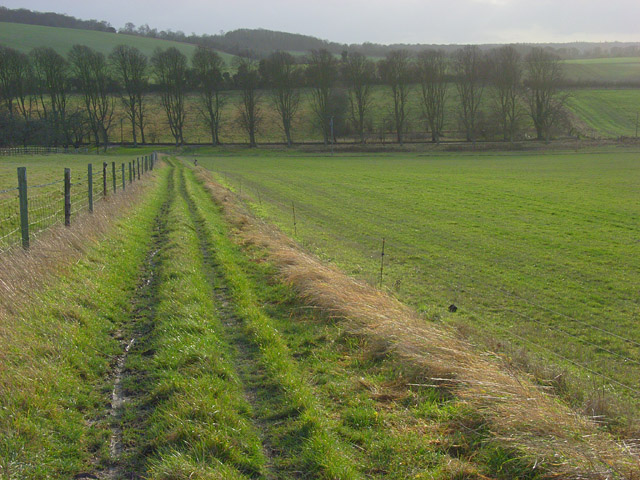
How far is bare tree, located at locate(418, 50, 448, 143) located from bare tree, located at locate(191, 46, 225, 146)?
3511cm

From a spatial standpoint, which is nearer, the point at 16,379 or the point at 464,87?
the point at 16,379

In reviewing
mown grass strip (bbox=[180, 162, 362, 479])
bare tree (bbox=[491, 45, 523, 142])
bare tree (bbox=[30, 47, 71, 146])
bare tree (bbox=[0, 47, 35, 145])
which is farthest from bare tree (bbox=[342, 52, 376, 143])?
mown grass strip (bbox=[180, 162, 362, 479])

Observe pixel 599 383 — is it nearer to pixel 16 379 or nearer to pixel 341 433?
pixel 341 433

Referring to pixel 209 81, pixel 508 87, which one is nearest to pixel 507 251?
pixel 508 87

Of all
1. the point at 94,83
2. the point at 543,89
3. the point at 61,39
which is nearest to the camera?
the point at 543,89

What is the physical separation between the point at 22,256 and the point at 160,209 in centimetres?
1128

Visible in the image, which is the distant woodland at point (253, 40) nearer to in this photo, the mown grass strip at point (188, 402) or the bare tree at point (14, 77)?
the bare tree at point (14, 77)

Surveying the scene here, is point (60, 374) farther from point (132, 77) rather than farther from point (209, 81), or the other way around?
point (132, 77)

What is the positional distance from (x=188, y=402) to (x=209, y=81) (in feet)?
290

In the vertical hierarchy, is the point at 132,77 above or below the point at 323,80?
above

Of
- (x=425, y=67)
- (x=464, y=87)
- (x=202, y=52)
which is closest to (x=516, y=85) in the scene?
(x=464, y=87)

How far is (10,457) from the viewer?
3.86 m

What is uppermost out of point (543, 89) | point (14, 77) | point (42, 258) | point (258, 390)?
point (14, 77)

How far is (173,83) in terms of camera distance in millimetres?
86062
